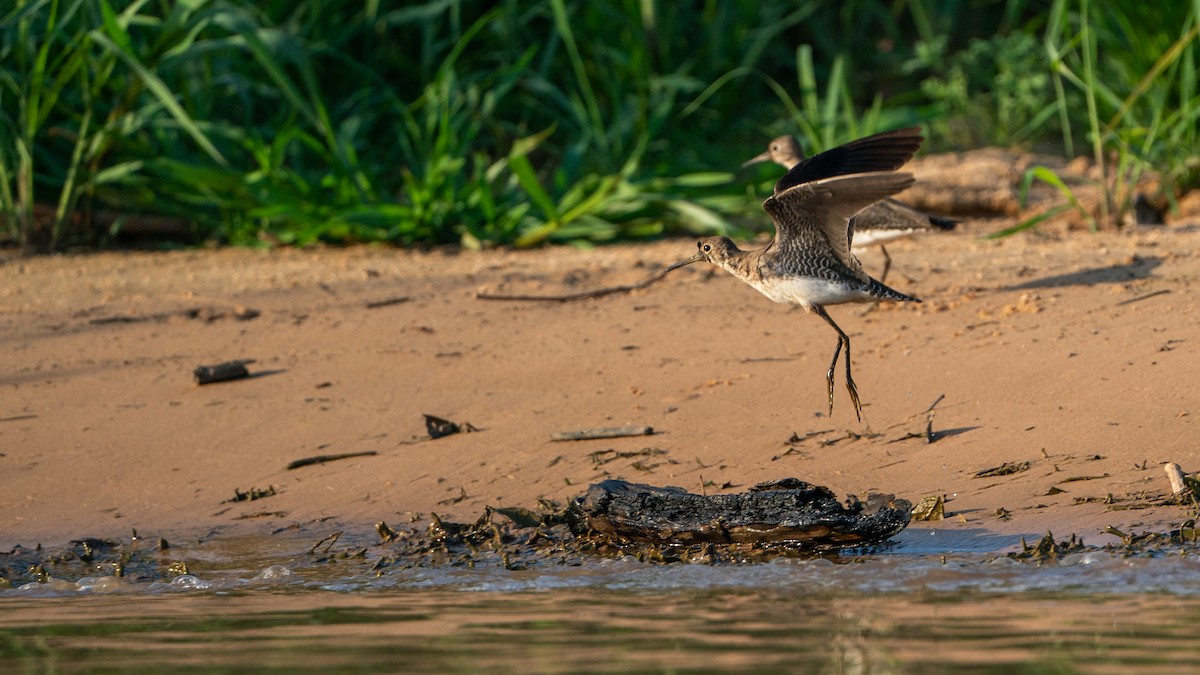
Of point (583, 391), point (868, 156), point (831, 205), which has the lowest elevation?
point (583, 391)

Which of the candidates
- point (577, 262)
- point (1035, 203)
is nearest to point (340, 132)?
point (577, 262)

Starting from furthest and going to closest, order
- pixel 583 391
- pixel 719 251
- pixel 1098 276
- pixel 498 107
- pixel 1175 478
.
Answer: pixel 498 107 < pixel 1098 276 < pixel 583 391 < pixel 719 251 < pixel 1175 478

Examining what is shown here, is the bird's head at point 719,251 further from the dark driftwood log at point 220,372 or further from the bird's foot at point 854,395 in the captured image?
the dark driftwood log at point 220,372

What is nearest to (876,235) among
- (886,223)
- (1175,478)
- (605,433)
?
(886,223)

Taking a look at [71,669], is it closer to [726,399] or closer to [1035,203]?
[726,399]

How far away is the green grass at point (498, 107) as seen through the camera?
7949 mm

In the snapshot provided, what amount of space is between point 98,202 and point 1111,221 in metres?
5.32

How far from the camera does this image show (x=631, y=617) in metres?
3.71

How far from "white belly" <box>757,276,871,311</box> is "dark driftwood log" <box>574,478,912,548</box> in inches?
35.7

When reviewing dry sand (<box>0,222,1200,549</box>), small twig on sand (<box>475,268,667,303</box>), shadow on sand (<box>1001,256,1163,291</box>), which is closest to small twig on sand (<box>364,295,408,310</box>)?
dry sand (<box>0,222,1200,549</box>)

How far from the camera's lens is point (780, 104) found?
1019 centimetres

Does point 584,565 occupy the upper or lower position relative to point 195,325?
lower

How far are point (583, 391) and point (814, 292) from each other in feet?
3.56

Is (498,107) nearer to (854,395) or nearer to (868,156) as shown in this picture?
(854,395)
